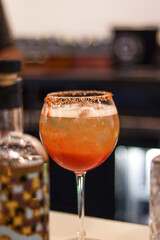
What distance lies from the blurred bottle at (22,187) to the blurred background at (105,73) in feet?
2.69

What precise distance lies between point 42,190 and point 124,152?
5.34 ft

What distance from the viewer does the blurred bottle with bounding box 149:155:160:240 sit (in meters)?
0.68

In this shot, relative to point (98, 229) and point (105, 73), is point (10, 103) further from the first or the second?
point (105, 73)

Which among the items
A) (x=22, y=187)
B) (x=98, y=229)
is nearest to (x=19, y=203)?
(x=22, y=187)

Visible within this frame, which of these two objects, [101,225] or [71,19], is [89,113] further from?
[71,19]

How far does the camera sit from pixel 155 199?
69 cm

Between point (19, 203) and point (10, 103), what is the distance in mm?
170

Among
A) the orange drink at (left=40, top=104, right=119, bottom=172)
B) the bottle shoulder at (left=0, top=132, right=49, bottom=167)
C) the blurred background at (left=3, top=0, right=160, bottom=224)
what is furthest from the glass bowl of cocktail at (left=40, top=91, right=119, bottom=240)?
the blurred background at (left=3, top=0, right=160, bottom=224)

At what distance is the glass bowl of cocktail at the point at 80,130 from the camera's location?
763 millimetres

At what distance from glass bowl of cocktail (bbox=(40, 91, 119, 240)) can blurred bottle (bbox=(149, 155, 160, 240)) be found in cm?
13

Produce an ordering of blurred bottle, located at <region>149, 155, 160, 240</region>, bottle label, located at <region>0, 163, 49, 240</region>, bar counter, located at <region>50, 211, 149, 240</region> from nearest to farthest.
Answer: bottle label, located at <region>0, 163, 49, 240</region>
blurred bottle, located at <region>149, 155, 160, 240</region>
bar counter, located at <region>50, 211, 149, 240</region>

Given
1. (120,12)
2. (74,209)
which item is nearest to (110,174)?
(74,209)

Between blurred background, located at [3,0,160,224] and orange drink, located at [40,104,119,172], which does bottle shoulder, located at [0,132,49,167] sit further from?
blurred background, located at [3,0,160,224]

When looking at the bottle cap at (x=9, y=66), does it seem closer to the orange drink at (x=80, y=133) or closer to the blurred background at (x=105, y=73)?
the orange drink at (x=80, y=133)
